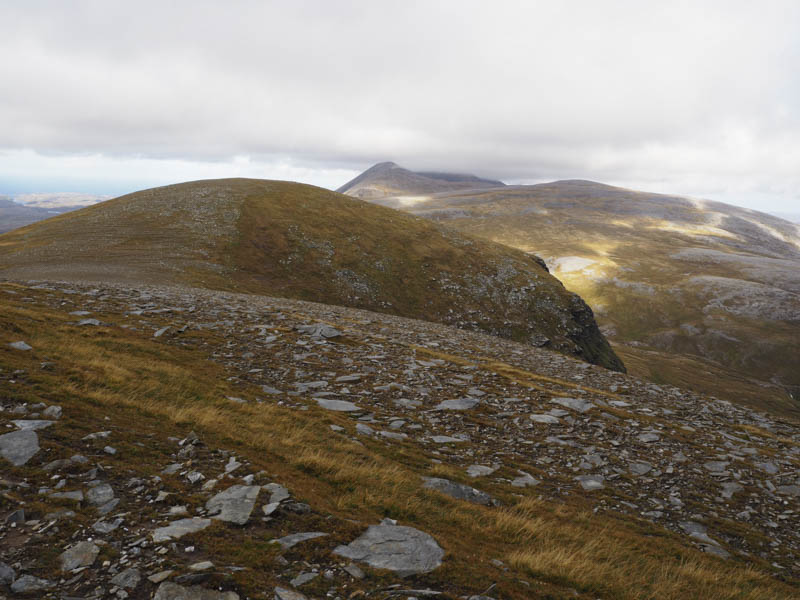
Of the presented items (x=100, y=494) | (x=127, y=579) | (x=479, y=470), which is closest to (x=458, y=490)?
(x=479, y=470)

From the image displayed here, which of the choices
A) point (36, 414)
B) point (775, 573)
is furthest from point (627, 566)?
point (36, 414)

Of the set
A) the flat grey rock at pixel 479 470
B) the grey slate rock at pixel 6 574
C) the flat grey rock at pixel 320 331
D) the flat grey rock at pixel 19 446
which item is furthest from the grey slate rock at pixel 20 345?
Answer: the flat grey rock at pixel 479 470

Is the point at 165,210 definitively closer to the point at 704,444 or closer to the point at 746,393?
the point at 704,444

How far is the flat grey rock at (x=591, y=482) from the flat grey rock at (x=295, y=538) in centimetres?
927

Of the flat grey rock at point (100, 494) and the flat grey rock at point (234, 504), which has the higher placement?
the flat grey rock at point (100, 494)

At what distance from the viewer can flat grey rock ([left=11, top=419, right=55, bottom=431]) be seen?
858 cm

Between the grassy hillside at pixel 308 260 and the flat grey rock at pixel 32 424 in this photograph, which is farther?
the grassy hillside at pixel 308 260

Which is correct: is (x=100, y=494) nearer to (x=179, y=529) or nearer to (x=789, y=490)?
(x=179, y=529)

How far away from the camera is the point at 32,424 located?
8.73 metres

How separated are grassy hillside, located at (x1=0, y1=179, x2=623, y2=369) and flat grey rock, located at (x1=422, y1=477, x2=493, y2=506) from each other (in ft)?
132

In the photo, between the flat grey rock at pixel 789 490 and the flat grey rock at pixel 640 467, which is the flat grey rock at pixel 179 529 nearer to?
the flat grey rock at pixel 640 467

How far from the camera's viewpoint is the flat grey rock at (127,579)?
17.5ft

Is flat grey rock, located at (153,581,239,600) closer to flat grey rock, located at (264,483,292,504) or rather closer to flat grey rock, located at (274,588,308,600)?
flat grey rock, located at (274,588,308,600)

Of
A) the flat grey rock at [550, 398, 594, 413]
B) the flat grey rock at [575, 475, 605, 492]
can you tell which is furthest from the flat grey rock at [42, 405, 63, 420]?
the flat grey rock at [550, 398, 594, 413]
